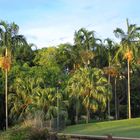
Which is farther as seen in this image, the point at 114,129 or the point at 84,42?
the point at 84,42

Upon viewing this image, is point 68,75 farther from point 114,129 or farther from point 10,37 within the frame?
point 114,129

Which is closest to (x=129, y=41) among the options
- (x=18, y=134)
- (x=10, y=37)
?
(x=10, y=37)

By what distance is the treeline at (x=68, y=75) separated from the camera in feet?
215

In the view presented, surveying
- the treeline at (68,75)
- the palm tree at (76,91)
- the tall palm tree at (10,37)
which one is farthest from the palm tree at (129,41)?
the tall palm tree at (10,37)

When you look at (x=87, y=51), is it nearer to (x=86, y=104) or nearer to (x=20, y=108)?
(x=86, y=104)

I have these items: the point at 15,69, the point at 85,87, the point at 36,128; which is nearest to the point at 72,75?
the point at 85,87

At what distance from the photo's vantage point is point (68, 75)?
7375 centimetres

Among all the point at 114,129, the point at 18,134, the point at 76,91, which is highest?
the point at 76,91

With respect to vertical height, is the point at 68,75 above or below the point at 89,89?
above

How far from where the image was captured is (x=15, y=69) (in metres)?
70.2

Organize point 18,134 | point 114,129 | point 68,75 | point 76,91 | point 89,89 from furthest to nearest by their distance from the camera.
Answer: point 68,75 < point 89,89 < point 76,91 < point 114,129 < point 18,134

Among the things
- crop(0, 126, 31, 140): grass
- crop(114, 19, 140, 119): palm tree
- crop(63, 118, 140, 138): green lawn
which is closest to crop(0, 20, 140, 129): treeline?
crop(114, 19, 140, 119): palm tree

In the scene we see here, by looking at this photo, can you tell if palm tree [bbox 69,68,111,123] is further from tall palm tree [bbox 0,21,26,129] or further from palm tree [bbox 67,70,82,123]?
tall palm tree [bbox 0,21,26,129]

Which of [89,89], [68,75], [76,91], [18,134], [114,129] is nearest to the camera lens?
[18,134]
